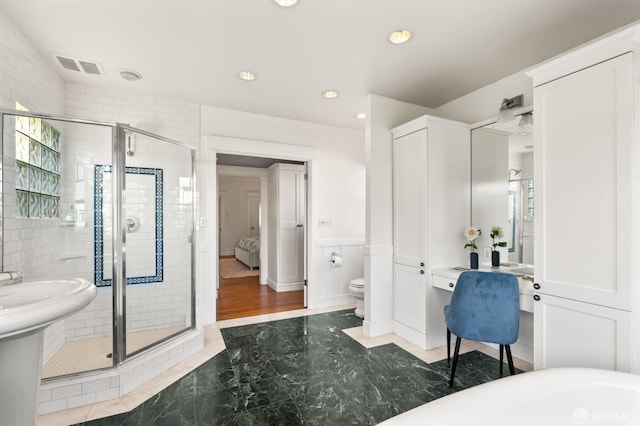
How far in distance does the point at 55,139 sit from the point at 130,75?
827 millimetres

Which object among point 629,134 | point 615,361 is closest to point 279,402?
point 615,361

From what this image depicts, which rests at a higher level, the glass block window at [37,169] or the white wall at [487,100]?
the white wall at [487,100]

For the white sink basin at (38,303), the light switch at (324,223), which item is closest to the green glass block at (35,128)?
the white sink basin at (38,303)

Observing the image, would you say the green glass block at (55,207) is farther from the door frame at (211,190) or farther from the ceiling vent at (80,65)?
the door frame at (211,190)

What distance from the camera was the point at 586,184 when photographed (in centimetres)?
168

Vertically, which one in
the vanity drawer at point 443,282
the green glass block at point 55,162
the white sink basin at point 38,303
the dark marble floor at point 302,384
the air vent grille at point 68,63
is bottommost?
the dark marble floor at point 302,384

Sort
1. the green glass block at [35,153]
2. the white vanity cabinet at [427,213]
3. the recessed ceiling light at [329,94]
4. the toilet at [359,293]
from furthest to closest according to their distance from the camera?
the toilet at [359,293]
the recessed ceiling light at [329,94]
the white vanity cabinet at [427,213]
the green glass block at [35,153]

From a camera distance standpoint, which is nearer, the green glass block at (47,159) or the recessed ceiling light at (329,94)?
the green glass block at (47,159)

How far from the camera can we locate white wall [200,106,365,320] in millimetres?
3758

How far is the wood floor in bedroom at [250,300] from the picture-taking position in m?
3.92

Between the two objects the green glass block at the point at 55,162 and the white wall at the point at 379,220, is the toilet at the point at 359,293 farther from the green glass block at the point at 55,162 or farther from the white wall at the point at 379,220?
the green glass block at the point at 55,162

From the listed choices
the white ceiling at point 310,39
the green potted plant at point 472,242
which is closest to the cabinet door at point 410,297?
the green potted plant at point 472,242

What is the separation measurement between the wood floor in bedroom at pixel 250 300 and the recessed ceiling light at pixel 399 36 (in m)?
3.27

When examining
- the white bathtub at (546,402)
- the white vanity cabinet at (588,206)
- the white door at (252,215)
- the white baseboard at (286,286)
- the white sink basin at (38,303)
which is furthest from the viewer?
the white door at (252,215)
